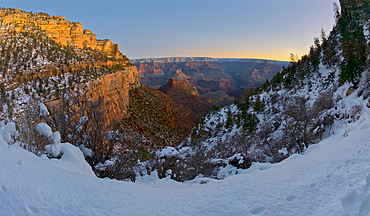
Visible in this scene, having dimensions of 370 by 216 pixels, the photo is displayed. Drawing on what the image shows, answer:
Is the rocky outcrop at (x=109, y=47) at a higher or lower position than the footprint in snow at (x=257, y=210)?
higher

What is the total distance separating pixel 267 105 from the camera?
1013 inches

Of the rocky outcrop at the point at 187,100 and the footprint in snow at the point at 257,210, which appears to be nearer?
the footprint in snow at the point at 257,210

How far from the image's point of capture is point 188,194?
301 cm

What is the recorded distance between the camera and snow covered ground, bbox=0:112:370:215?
2371mm

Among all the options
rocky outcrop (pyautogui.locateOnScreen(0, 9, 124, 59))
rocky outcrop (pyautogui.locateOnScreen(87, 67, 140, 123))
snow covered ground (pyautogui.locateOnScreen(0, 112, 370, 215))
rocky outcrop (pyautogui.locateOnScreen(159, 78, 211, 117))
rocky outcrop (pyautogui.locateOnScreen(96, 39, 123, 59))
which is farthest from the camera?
A: rocky outcrop (pyautogui.locateOnScreen(159, 78, 211, 117))

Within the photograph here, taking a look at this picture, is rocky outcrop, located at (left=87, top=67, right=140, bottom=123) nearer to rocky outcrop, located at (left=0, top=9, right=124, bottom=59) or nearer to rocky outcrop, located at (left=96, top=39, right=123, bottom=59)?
rocky outcrop, located at (left=0, top=9, right=124, bottom=59)

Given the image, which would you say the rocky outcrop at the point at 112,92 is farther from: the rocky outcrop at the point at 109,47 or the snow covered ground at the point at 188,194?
the snow covered ground at the point at 188,194

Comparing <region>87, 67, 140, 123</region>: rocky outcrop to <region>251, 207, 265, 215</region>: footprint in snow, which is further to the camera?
<region>87, 67, 140, 123</region>: rocky outcrop

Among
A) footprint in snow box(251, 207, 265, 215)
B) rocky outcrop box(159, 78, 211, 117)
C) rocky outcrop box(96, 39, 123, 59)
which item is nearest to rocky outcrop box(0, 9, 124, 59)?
rocky outcrop box(96, 39, 123, 59)

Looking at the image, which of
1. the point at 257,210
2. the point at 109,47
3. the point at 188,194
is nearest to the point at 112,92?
the point at 109,47

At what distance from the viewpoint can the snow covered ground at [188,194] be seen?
7.78ft

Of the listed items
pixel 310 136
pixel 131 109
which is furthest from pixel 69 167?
pixel 131 109

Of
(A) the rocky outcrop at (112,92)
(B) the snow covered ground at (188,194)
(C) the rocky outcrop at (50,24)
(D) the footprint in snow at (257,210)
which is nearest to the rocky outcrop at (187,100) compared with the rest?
(A) the rocky outcrop at (112,92)

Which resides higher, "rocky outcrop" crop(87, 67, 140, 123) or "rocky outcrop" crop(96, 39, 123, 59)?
"rocky outcrop" crop(96, 39, 123, 59)
